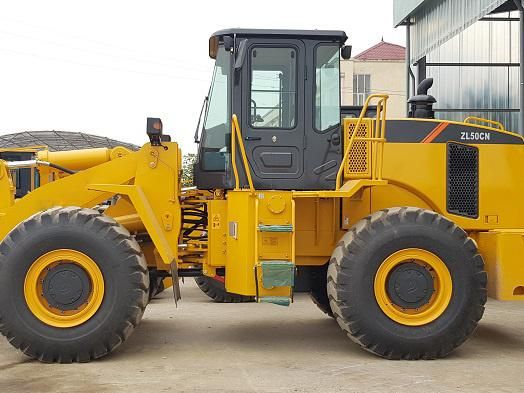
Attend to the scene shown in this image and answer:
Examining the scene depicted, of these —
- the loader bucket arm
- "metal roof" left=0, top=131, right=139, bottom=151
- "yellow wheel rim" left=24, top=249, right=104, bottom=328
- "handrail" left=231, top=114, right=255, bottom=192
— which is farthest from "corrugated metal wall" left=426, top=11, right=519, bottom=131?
"yellow wheel rim" left=24, top=249, right=104, bottom=328

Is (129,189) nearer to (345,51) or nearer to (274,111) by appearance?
(274,111)

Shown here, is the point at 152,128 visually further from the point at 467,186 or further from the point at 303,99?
the point at 467,186

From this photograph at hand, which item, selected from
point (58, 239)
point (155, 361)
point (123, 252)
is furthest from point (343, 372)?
point (58, 239)

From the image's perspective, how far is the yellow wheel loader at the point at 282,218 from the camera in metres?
7.17

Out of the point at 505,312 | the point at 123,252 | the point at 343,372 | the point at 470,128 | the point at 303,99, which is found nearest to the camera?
the point at 343,372

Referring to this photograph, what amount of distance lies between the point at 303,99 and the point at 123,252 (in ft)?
7.38

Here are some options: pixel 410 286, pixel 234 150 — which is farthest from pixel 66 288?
pixel 410 286

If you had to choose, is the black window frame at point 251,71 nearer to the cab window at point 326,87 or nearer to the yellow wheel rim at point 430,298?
the cab window at point 326,87

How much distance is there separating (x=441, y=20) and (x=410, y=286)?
984cm

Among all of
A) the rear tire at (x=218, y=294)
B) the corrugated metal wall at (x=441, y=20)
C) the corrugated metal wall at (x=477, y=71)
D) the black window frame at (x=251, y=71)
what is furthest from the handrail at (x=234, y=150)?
the corrugated metal wall at (x=477, y=71)

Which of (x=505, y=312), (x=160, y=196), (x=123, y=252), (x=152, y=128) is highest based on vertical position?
(x=152, y=128)

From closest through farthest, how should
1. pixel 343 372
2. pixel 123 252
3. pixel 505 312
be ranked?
pixel 343 372 < pixel 123 252 < pixel 505 312

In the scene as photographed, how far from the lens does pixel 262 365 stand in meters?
7.04

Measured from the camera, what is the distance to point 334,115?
7770 millimetres
